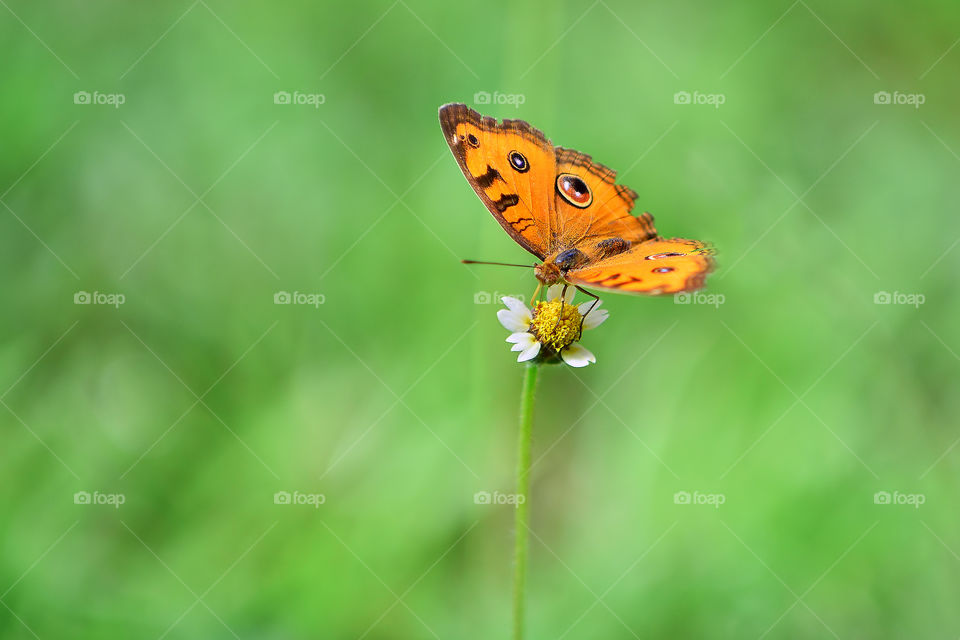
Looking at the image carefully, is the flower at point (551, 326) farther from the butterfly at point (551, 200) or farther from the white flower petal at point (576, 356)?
the butterfly at point (551, 200)

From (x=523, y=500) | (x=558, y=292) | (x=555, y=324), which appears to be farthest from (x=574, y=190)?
(x=523, y=500)

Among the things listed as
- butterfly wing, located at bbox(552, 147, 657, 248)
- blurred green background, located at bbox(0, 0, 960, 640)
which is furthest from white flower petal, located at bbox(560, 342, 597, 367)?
blurred green background, located at bbox(0, 0, 960, 640)

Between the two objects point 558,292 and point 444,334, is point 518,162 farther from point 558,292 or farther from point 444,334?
point 444,334

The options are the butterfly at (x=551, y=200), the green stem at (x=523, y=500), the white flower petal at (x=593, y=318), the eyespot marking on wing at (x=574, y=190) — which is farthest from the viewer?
the eyespot marking on wing at (x=574, y=190)

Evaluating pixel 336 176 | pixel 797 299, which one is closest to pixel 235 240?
pixel 336 176

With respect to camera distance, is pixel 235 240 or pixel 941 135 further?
pixel 941 135

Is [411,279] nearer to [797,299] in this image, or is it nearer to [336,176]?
[336,176]

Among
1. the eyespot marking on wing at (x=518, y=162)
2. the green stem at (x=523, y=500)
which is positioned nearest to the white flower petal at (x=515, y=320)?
the green stem at (x=523, y=500)
